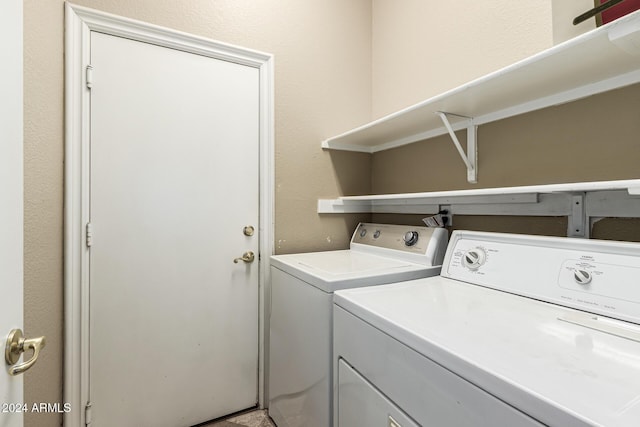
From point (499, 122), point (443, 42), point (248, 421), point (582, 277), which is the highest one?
point (443, 42)

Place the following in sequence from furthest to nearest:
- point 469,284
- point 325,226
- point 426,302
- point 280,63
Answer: point 325,226
point 280,63
point 469,284
point 426,302

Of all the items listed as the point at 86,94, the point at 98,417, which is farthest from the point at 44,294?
the point at 86,94

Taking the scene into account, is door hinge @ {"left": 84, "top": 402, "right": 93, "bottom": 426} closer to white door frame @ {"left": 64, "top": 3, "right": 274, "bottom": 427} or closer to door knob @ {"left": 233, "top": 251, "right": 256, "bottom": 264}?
white door frame @ {"left": 64, "top": 3, "right": 274, "bottom": 427}

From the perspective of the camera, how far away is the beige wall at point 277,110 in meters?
1.17

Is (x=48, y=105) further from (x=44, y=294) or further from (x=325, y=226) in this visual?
(x=325, y=226)

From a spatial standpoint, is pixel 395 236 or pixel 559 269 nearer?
pixel 559 269

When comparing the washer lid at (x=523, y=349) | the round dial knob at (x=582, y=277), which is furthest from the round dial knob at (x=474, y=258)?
the round dial knob at (x=582, y=277)

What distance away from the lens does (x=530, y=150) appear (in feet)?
4.01

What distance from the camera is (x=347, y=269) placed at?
1.32 metres

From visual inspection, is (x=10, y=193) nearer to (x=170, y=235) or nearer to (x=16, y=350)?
(x=16, y=350)

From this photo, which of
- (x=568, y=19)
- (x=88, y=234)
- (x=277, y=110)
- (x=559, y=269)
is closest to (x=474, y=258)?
(x=559, y=269)

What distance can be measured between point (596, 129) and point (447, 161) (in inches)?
24.3

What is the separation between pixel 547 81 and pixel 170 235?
1802 millimetres

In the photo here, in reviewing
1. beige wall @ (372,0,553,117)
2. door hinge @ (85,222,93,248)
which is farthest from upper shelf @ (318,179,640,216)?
door hinge @ (85,222,93,248)
